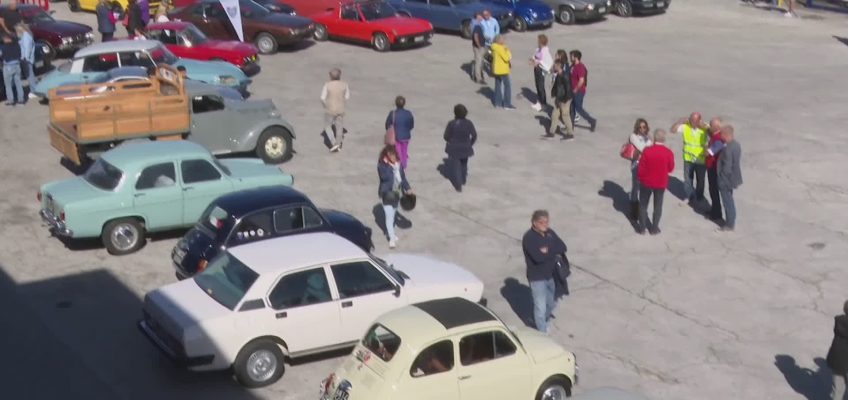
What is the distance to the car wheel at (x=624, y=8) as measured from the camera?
3797cm

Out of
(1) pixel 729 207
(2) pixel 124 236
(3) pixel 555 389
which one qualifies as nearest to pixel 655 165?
(1) pixel 729 207

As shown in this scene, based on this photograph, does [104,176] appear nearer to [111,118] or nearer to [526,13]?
[111,118]

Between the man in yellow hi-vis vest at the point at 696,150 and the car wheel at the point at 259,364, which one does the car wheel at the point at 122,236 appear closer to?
the car wheel at the point at 259,364

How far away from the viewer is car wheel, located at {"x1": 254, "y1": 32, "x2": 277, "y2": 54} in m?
30.9

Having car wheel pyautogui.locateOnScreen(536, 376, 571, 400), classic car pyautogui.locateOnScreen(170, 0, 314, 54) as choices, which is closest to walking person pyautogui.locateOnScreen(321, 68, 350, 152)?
classic car pyautogui.locateOnScreen(170, 0, 314, 54)

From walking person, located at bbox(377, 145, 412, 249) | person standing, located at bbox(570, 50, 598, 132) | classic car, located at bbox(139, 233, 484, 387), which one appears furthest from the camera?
person standing, located at bbox(570, 50, 598, 132)

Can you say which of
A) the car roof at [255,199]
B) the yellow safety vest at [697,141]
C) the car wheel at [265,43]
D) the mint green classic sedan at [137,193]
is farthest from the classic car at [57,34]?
the yellow safety vest at [697,141]

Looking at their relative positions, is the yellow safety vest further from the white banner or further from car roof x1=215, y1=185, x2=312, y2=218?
the white banner

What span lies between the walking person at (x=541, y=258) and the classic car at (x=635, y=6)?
2536cm

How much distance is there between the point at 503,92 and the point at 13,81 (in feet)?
33.7

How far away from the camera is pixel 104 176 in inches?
A: 670

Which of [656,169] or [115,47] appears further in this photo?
[115,47]

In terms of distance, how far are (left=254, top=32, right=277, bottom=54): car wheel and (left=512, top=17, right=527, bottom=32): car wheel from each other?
24.4 feet

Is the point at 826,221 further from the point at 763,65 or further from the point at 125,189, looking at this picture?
the point at 763,65
